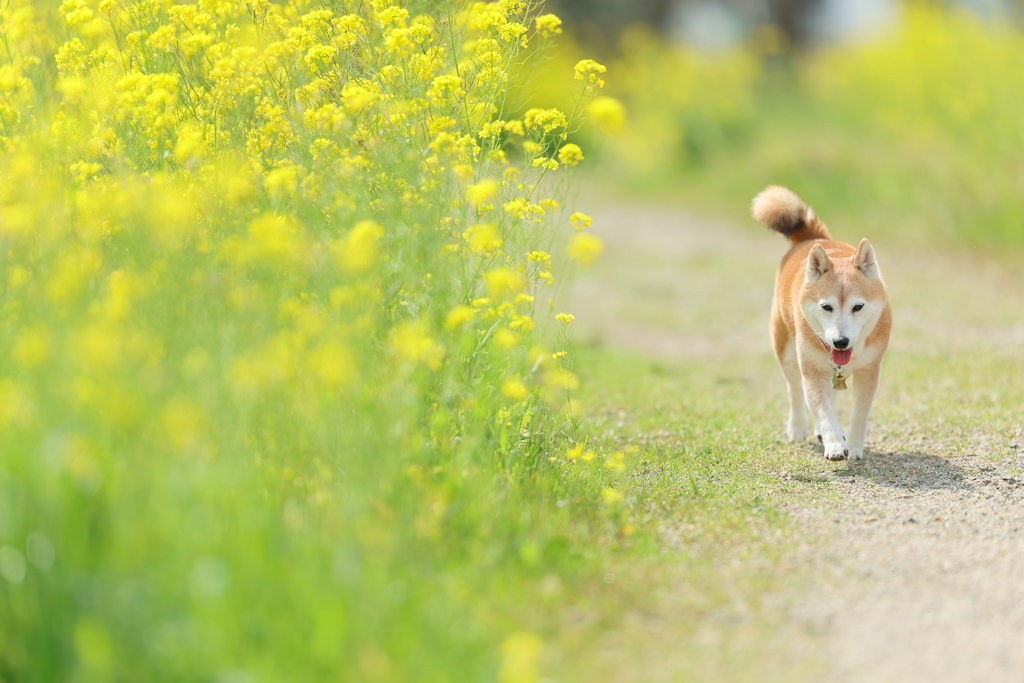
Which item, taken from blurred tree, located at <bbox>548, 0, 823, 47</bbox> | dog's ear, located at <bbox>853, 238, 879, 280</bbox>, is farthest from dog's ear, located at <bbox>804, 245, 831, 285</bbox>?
blurred tree, located at <bbox>548, 0, 823, 47</bbox>

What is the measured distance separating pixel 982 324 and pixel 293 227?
6.48 metres

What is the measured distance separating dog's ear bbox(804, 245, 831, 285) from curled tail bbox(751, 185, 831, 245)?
763 mm

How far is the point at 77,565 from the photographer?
281cm

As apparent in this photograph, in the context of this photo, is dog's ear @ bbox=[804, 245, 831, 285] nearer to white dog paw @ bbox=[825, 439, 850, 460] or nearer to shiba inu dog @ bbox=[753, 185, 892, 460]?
shiba inu dog @ bbox=[753, 185, 892, 460]

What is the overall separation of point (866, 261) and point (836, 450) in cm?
101

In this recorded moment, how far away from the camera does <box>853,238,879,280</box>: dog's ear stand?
5.20 meters

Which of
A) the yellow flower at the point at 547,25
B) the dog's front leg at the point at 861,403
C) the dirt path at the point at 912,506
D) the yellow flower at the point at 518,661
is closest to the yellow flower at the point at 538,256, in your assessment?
the dirt path at the point at 912,506

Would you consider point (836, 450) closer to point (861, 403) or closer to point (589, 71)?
point (861, 403)

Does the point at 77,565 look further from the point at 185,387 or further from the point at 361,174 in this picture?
the point at 361,174

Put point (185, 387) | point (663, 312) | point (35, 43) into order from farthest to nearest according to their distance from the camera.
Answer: point (663, 312) → point (35, 43) → point (185, 387)

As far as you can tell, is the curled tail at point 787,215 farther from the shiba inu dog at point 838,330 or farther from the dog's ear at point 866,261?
the dog's ear at point 866,261

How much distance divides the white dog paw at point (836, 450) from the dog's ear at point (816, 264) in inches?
33.0

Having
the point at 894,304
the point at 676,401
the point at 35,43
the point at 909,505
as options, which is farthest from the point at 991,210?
the point at 35,43

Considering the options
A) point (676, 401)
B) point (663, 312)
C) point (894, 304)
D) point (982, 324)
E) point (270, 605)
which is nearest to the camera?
point (270, 605)
